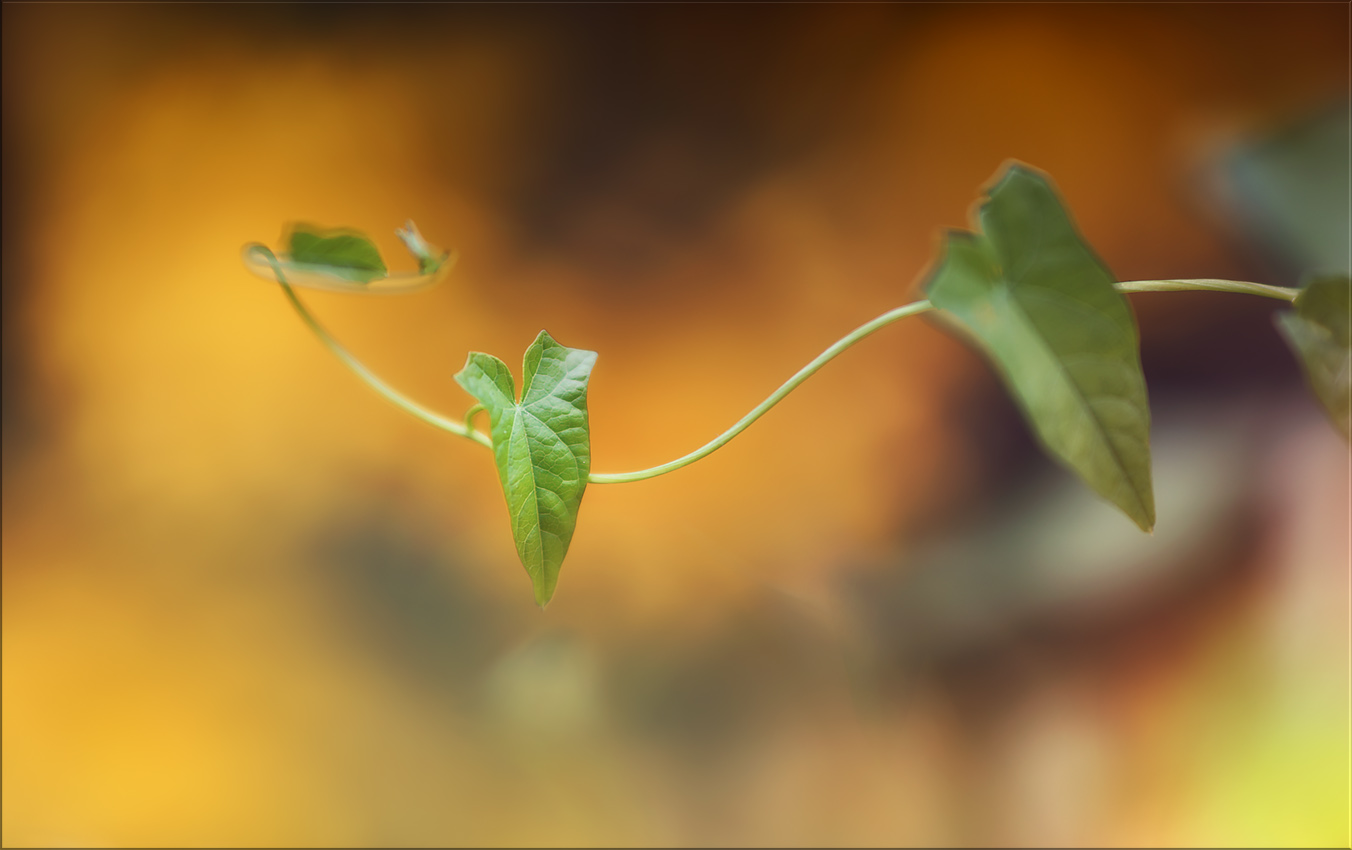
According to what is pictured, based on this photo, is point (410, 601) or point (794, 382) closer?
point (794, 382)

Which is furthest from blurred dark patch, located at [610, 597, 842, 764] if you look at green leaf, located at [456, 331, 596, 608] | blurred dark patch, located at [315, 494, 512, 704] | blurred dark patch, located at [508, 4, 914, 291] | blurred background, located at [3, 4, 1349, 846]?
green leaf, located at [456, 331, 596, 608]

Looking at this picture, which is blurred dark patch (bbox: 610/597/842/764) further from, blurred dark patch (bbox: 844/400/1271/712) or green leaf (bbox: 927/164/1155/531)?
green leaf (bbox: 927/164/1155/531)

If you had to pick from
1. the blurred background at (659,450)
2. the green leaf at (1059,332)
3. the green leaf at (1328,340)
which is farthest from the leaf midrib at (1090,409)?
the blurred background at (659,450)

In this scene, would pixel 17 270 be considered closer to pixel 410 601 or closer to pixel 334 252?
pixel 410 601

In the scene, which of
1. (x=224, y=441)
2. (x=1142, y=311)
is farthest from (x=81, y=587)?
(x=1142, y=311)

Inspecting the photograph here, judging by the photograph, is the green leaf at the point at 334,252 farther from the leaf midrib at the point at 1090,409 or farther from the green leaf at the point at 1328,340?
the green leaf at the point at 1328,340

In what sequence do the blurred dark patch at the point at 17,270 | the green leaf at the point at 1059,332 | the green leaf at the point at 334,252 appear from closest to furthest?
the green leaf at the point at 1059,332 → the green leaf at the point at 334,252 → the blurred dark patch at the point at 17,270

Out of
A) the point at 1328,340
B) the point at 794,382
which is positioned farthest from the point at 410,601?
the point at 1328,340
